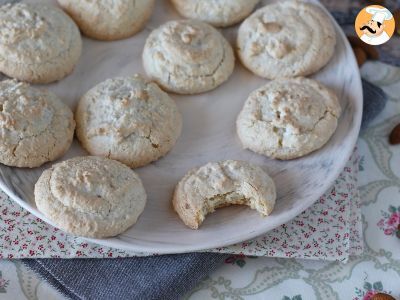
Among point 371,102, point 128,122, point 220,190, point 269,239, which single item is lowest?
point 269,239

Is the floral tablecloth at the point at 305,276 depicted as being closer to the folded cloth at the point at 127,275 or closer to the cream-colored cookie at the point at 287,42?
the folded cloth at the point at 127,275

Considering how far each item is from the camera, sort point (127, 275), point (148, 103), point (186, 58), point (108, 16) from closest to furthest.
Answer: point (127, 275) < point (148, 103) < point (186, 58) < point (108, 16)

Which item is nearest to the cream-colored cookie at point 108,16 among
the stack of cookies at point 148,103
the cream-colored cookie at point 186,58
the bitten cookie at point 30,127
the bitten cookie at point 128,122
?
the stack of cookies at point 148,103

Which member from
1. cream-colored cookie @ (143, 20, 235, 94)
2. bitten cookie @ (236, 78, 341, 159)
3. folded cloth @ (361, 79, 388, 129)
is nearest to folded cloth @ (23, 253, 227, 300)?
bitten cookie @ (236, 78, 341, 159)

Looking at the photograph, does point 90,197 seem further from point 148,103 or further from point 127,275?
point 148,103

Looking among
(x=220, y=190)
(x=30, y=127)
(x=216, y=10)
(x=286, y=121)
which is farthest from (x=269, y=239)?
(x=216, y=10)

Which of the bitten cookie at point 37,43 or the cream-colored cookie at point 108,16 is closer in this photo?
the bitten cookie at point 37,43
